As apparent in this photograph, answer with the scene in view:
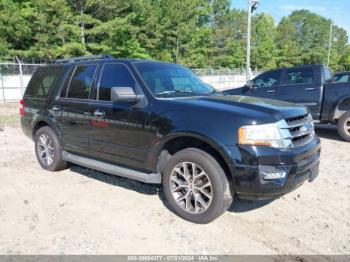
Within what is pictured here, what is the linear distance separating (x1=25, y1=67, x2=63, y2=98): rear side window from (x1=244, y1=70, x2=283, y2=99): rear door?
547cm

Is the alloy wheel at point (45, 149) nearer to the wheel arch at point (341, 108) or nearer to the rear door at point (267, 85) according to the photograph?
the rear door at point (267, 85)

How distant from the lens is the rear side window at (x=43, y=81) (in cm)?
594

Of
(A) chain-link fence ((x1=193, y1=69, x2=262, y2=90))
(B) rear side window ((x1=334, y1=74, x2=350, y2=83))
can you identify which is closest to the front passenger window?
(B) rear side window ((x1=334, y1=74, x2=350, y2=83))

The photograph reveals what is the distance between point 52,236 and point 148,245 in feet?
3.55

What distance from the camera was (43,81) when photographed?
20.3ft

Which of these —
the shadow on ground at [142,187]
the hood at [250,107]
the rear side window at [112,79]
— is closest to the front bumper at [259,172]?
the hood at [250,107]

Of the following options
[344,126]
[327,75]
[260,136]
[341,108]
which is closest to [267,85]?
[327,75]

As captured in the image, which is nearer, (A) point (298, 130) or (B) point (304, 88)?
(A) point (298, 130)

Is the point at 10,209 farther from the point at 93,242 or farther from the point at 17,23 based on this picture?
the point at 17,23

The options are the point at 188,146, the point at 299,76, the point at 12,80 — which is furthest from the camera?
the point at 12,80

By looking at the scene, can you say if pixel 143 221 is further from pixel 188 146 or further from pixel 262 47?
pixel 262 47

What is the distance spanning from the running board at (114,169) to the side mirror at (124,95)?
970 mm

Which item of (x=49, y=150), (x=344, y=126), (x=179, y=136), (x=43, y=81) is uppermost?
(x=43, y=81)

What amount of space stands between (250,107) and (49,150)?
12.4ft
